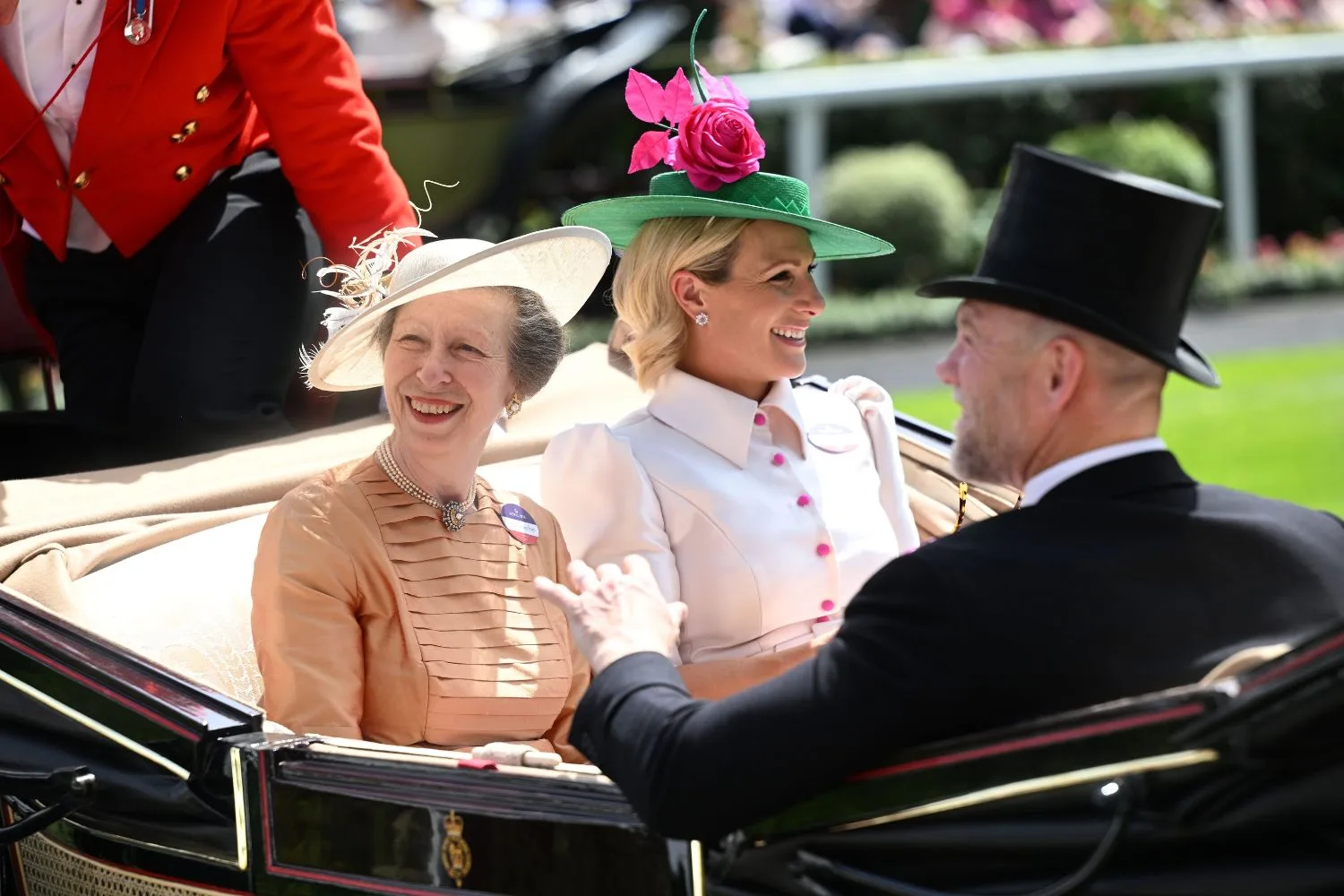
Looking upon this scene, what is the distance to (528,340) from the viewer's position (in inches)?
107

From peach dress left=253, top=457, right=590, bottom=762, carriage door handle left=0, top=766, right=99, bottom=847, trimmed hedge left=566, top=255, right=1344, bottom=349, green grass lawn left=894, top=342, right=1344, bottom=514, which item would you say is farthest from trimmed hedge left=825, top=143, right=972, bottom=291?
carriage door handle left=0, top=766, right=99, bottom=847

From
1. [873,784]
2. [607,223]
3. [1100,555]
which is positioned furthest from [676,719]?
[607,223]

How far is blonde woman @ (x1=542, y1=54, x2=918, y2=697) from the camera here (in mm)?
2766

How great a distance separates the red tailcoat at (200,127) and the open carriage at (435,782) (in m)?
0.49

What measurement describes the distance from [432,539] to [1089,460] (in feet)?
3.32

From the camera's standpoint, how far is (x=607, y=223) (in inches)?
114

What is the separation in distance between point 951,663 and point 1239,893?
32 cm

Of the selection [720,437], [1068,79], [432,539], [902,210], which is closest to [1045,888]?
[432,539]

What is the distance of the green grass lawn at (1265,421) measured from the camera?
8.48 meters

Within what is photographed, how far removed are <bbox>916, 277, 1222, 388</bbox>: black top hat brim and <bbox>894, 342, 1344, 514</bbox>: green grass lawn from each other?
602 centimetres

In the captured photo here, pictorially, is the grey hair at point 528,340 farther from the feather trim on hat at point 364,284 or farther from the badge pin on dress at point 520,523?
the badge pin on dress at point 520,523

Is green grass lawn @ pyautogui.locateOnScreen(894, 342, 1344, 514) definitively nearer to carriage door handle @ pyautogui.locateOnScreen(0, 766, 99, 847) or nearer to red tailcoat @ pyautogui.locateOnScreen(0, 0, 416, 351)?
red tailcoat @ pyautogui.locateOnScreen(0, 0, 416, 351)

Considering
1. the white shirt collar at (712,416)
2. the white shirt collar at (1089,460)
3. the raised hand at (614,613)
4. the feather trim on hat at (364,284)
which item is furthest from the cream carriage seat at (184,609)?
the white shirt collar at (1089,460)

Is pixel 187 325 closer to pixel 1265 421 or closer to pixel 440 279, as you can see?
pixel 440 279
